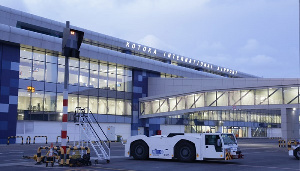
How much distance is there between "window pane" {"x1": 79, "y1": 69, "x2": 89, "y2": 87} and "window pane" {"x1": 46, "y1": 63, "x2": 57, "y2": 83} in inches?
188

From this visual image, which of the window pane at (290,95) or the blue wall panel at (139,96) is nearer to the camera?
the window pane at (290,95)

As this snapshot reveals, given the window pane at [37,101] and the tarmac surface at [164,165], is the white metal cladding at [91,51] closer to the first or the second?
the window pane at [37,101]

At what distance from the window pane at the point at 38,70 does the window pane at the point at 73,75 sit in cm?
460

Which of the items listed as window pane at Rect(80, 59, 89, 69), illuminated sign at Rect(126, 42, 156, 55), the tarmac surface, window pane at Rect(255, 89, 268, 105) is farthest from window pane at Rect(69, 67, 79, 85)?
the tarmac surface

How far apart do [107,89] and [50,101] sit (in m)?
11.2

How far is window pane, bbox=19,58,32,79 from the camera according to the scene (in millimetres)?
49406

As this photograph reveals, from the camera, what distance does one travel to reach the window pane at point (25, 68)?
49.4 meters

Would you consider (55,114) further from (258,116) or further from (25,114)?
(258,116)

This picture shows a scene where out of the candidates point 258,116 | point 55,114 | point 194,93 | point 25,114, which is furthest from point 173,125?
point 258,116

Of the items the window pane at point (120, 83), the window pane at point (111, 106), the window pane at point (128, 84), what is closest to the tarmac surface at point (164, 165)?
the window pane at point (111, 106)

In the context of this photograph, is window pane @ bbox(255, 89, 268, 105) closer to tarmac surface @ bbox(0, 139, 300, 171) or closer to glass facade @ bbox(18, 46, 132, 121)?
tarmac surface @ bbox(0, 139, 300, 171)

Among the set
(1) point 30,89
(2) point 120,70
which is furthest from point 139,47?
(1) point 30,89

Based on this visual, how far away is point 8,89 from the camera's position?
47.5 meters

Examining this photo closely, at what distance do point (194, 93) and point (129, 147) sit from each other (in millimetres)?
28656
